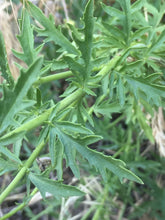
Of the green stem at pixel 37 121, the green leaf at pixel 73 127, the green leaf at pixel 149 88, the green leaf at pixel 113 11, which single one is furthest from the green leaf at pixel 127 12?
the green leaf at pixel 73 127

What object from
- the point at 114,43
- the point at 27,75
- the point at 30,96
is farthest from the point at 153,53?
the point at 27,75

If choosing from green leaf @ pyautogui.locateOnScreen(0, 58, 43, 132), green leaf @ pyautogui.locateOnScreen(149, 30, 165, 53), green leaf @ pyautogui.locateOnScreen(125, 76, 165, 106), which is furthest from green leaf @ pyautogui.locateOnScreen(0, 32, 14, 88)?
green leaf @ pyautogui.locateOnScreen(149, 30, 165, 53)

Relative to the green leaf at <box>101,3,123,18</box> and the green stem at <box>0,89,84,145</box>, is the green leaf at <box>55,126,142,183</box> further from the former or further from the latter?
the green leaf at <box>101,3,123,18</box>

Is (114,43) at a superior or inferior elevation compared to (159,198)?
superior

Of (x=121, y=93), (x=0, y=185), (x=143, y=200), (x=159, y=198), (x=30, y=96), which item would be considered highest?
(x=30, y=96)

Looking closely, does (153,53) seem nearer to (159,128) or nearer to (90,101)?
(159,128)

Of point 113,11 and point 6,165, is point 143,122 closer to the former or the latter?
point 113,11

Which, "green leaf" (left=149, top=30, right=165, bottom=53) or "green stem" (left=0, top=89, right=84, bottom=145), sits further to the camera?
"green leaf" (left=149, top=30, right=165, bottom=53)
